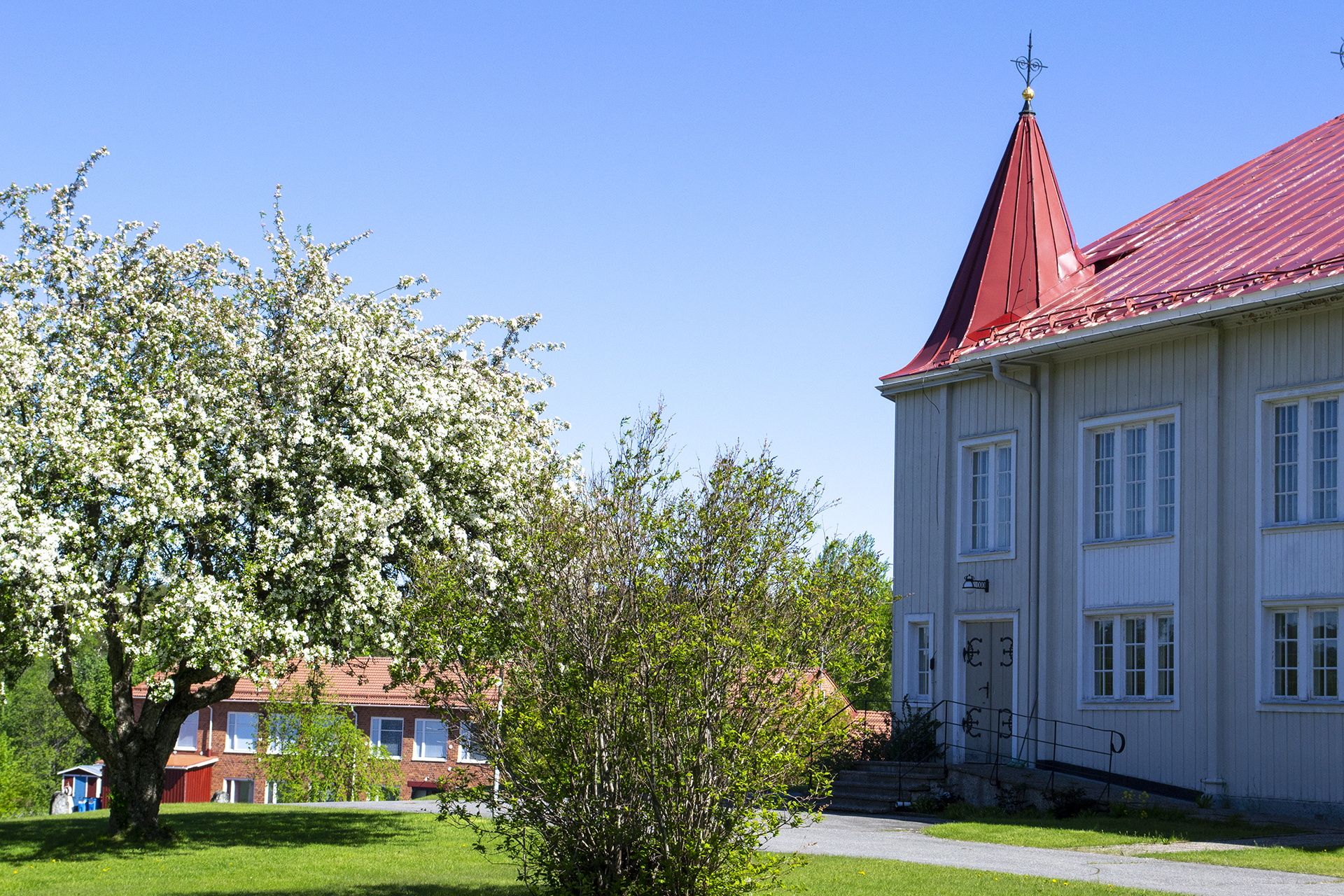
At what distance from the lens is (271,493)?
14500mm

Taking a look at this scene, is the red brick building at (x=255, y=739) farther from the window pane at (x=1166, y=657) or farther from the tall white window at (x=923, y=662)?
the window pane at (x=1166, y=657)

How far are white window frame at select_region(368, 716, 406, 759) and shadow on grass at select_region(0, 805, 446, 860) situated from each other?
28761 mm

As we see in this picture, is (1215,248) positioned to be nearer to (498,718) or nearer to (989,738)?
(989,738)

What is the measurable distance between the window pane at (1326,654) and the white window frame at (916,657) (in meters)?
6.14

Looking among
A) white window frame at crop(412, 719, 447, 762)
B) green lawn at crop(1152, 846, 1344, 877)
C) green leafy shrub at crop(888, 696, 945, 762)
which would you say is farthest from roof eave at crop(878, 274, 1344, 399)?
white window frame at crop(412, 719, 447, 762)

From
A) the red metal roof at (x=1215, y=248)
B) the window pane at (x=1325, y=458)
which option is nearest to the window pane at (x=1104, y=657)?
the window pane at (x=1325, y=458)

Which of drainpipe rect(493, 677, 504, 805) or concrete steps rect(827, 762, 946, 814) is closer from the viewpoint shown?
drainpipe rect(493, 677, 504, 805)

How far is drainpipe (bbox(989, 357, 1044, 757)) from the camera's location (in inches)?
794

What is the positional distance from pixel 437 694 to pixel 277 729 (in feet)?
115

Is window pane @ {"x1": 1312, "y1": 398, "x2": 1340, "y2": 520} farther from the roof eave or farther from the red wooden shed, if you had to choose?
the red wooden shed

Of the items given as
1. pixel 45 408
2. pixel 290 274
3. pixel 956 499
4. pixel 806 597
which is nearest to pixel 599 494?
pixel 806 597

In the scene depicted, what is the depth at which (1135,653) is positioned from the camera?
1898cm

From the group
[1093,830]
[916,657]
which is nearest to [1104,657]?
[916,657]

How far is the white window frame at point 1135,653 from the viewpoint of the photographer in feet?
60.5
